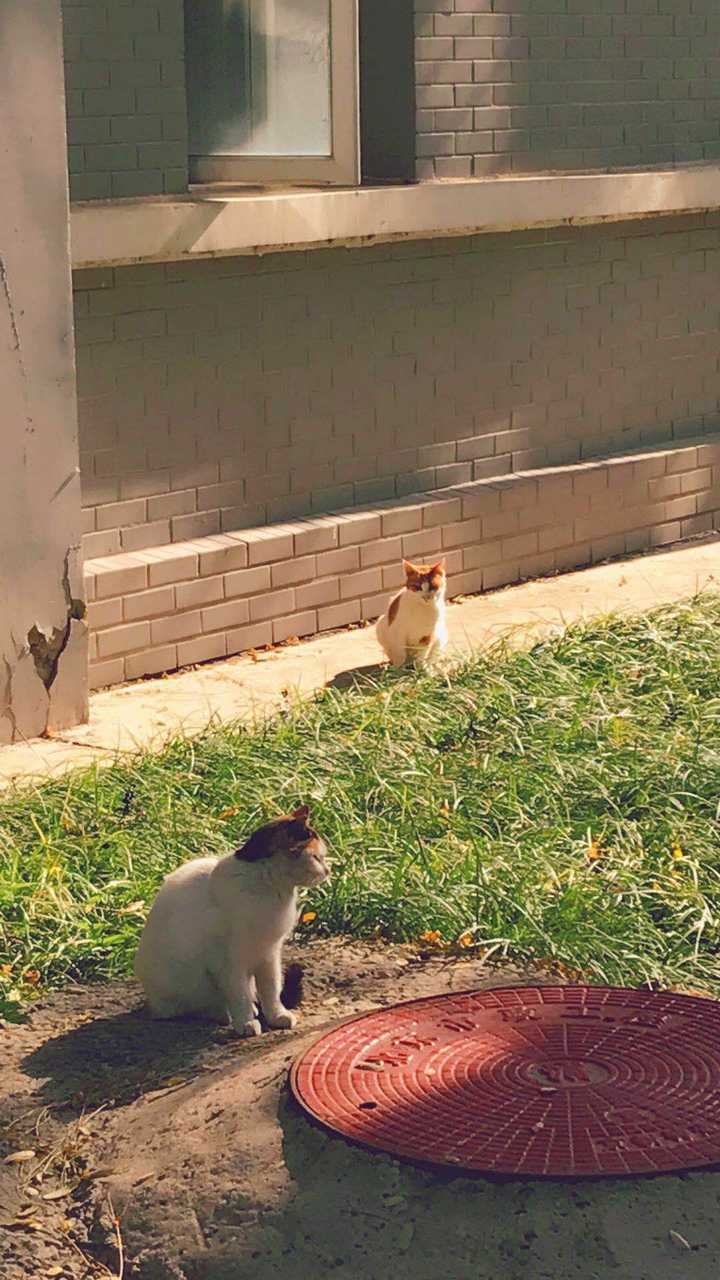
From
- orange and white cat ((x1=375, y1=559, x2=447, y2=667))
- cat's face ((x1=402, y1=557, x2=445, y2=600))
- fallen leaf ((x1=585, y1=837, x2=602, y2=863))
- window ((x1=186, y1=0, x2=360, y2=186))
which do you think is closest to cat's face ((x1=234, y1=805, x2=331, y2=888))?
fallen leaf ((x1=585, y1=837, x2=602, y2=863))

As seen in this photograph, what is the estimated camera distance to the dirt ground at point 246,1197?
12.5ft

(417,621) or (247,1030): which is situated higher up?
(417,621)

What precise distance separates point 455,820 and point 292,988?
122 centimetres

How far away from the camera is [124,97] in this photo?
8.55 meters

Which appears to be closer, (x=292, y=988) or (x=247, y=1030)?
(x=247, y=1030)

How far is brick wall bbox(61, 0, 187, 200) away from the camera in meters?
8.38

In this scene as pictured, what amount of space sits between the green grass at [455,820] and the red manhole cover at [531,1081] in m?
0.55

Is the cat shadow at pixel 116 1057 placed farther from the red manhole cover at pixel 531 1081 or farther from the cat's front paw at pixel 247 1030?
the red manhole cover at pixel 531 1081

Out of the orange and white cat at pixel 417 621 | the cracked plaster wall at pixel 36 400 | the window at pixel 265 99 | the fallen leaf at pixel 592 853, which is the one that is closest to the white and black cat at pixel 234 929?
the fallen leaf at pixel 592 853

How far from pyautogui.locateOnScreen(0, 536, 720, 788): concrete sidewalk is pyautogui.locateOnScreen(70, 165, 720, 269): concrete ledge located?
1905mm

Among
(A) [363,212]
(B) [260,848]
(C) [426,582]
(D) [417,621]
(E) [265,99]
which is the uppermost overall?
(E) [265,99]

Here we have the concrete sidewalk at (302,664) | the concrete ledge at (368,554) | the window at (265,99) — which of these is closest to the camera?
the concrete sidewalk at (302,664)

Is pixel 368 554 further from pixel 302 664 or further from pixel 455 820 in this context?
pixel 455 820

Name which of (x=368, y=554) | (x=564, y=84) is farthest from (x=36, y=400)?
(x=564, y=84)
